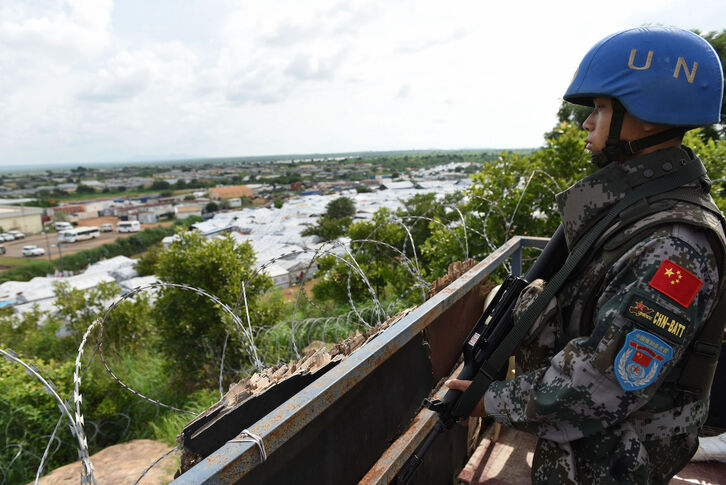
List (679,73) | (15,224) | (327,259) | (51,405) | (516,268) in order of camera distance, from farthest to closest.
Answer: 1. (15,224)
2. (327,259)
3. (51,405)
4. (516,268)
5. (679,73)

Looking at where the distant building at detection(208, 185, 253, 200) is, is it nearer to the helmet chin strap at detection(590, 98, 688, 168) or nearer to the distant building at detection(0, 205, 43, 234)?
the distant building at detection(0, 205, 43, 234)

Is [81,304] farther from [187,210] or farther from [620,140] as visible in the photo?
[187,210]

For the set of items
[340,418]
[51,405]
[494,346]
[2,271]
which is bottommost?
[2,271]

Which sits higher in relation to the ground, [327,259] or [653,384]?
[653,384]

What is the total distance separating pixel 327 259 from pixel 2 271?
75736 mm

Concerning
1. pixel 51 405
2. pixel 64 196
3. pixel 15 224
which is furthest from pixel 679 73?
pixel 64 196

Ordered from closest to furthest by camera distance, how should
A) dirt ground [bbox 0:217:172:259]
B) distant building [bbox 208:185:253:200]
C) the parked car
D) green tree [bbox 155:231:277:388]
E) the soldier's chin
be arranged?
the soldier's chin
green tree [bbox 155:231:277:388]
the parked car
dirt ground [bbox 0:217:172:259]
distant building [bbox 208:185:253:200]

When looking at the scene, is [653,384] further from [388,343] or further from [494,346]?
[388,343]

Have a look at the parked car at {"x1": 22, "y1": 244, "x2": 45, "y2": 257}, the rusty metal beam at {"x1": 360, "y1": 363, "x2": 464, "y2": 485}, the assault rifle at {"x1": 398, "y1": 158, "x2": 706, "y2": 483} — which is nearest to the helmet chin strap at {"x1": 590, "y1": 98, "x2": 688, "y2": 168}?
the assault rifle at {"x1": 398, "y1": 158, "x2": 706, "y2": 483}

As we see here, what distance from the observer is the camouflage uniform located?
1.12m

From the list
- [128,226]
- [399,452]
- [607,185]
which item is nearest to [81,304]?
[399,452]

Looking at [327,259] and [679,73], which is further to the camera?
[327,259]

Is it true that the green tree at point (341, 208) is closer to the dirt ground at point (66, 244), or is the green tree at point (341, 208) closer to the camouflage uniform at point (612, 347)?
the dirt ground at point (66, 244)

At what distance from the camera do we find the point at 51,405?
6457 mm
